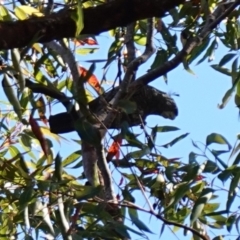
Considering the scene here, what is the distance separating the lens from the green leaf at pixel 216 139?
132cm

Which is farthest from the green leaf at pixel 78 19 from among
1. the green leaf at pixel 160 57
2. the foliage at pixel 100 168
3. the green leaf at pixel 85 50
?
the green leaf at pixel 85 50

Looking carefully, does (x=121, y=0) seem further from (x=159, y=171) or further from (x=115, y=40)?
(x=115, y=40)

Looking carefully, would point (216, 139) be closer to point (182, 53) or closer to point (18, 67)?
point (182, 53)

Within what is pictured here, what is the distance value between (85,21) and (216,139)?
384 millimetres

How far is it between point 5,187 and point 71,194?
0.20 meters

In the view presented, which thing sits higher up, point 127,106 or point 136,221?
point 127,106

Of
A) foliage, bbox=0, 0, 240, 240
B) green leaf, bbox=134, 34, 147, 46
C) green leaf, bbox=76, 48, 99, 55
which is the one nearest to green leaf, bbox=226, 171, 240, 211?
foliage, bbox=0, 0, 240, 240

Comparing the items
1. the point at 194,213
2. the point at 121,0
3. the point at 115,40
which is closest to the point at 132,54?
the point at 115,40

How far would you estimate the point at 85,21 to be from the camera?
42.6 inches

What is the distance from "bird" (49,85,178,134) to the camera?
1408 mm

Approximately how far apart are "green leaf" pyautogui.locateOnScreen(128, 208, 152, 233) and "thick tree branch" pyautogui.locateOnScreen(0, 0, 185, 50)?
1.28 feet

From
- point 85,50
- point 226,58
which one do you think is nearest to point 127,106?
point 226,58

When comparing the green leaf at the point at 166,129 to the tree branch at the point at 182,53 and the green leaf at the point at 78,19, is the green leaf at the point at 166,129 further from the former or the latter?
the green leaf at the point at 78,19

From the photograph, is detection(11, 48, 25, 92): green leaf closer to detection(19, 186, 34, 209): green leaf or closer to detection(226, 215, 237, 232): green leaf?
detection(19, 186, 34, 209): green leaf
